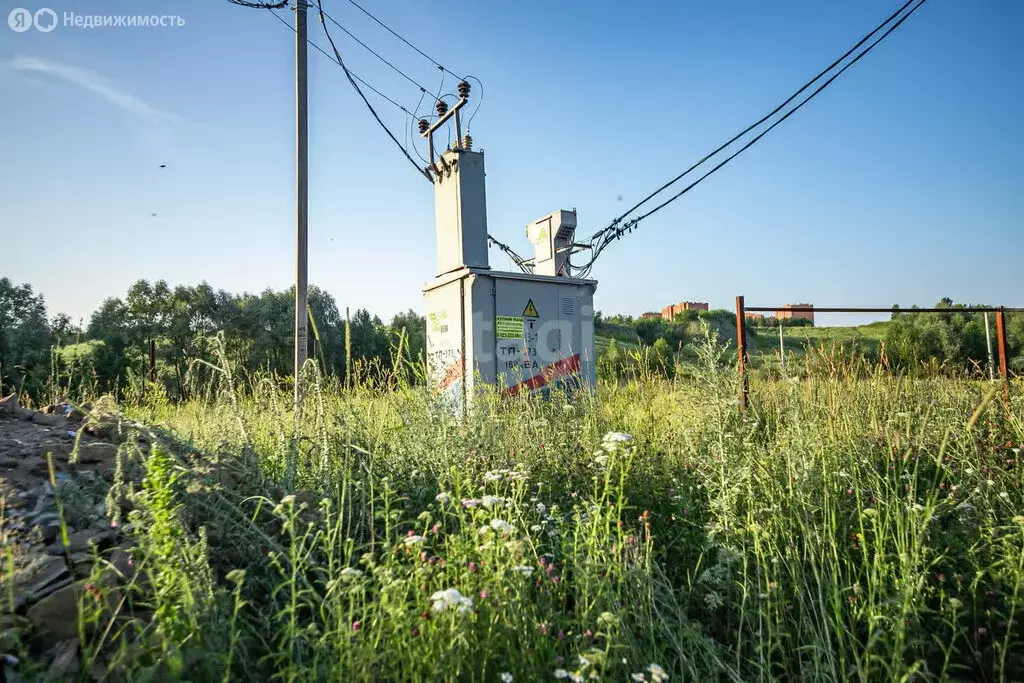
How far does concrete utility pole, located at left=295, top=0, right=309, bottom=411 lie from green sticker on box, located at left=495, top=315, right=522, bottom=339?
8.31 ft

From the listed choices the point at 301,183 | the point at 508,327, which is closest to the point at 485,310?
the point at 508,327

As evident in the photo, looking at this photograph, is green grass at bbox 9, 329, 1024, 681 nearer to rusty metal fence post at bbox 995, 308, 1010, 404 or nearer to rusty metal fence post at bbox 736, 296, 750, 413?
rusty metal fence post at bbox 736, 296, 750, 413

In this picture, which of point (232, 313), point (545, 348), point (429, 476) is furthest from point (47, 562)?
point (232, 313)

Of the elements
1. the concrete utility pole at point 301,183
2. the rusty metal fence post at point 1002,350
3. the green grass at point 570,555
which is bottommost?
the green grass at point 570,555

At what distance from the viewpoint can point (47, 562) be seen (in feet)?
6.37

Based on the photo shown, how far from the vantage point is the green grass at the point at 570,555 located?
1758 millimetres

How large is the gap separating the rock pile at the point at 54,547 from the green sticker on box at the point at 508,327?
4.54 metres

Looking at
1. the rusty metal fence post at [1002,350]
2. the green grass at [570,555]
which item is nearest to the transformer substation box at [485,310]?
the green grass at [570,555]

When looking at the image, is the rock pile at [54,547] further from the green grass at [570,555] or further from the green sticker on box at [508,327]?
the green sticker on box at [508,327]

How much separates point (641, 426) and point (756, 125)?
183 inches

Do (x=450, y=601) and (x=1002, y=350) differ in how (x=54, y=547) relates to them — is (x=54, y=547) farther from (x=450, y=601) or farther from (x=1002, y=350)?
(x=1002, y=350)

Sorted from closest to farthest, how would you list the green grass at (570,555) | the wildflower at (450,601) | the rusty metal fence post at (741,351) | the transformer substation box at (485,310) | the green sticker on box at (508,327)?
the wildflower at (450,601), the green grass at (570,555), the rusty metal fence post at (741,351), the transformer substation box at (485,310), the green sticker on box at (508,327)

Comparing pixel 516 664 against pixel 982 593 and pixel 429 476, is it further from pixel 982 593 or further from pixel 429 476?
pixel 982 593

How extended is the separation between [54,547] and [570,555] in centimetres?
202
